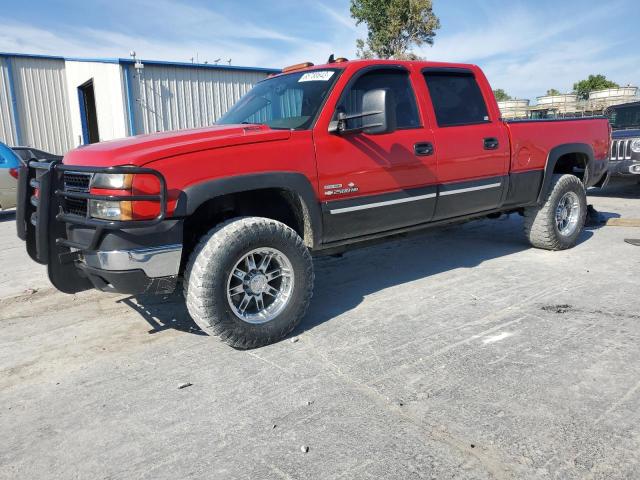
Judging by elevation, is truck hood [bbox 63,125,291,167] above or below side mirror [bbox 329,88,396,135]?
below

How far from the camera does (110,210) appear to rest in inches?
116

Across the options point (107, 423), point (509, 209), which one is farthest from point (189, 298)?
point (509, 209)

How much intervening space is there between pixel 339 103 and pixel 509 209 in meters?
2.44

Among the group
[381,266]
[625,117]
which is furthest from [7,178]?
[625,117]

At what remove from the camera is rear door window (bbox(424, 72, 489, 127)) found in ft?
14.7

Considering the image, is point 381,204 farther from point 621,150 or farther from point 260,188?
point 621,150

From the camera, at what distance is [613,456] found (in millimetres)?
2168

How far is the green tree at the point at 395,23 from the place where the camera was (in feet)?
91.4

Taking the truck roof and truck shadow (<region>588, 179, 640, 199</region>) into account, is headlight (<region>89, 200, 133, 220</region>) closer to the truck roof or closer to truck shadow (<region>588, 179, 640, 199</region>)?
the truck roof

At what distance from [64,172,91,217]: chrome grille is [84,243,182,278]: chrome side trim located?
1.04 feet

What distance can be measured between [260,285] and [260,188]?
0.66 m

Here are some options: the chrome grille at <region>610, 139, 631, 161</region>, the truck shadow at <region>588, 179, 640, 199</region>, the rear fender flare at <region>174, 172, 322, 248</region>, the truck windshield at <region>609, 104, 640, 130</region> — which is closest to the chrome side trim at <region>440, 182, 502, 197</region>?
the rear fender flare at <region>174, 172, 322, 248</region>

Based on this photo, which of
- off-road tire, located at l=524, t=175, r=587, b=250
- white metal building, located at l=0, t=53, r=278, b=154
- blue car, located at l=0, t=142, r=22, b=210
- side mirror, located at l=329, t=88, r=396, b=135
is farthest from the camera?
white metal building, located at l=0, t=53, r=278, b=154

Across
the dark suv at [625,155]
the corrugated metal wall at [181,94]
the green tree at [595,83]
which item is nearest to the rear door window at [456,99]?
the dark suv at [625,155]
